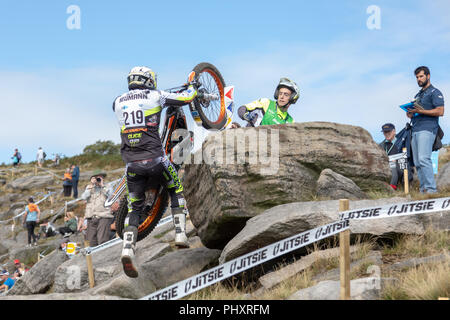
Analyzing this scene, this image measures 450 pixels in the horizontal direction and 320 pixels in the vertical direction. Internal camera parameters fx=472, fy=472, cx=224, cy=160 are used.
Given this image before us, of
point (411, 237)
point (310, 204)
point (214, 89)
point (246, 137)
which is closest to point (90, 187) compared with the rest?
point (214, 89)

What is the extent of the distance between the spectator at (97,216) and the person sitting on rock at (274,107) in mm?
4687

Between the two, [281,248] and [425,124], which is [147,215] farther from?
[425,124]

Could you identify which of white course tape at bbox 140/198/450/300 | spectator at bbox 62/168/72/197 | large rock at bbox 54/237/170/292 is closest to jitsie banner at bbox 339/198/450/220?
white course tape at bbox 140/198/450/300

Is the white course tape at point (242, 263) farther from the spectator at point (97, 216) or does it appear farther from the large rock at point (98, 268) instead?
the spectator at point (97, 216)

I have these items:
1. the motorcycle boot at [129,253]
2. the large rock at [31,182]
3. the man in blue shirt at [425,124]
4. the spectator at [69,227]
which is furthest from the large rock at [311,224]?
the large rock at [31,182]

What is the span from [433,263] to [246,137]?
309cm

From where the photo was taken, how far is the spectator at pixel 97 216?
11422 mm

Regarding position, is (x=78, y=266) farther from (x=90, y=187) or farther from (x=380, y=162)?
(x=380, y=162)

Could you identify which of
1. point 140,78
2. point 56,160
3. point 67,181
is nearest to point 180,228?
point 140,78

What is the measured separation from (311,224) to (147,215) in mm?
2494

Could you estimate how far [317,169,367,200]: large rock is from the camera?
6.98 m

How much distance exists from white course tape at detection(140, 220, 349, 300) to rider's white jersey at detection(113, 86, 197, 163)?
196 centimetres

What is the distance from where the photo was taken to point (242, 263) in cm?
505

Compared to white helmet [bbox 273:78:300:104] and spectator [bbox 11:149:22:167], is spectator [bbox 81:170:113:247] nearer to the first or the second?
white helmet [bbox 273:78:300:104]
